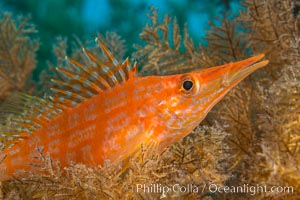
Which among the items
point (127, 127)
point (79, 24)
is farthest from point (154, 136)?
point (79, 24)

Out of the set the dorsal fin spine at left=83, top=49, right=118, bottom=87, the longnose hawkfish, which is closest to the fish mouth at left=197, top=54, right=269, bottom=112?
the longnose hawkfish

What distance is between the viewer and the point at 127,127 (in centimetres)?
258

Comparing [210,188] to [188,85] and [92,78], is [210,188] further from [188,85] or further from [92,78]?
[92,78]

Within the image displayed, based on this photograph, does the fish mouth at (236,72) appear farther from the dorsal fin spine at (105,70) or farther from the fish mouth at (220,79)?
the dorsal fin spine at (105,70)

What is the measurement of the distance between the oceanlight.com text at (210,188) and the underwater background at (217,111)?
0.03 m

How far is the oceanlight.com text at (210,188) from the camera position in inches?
79.0

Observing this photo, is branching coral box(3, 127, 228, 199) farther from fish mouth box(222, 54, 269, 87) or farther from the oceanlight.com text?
fish mouth box(222, 54, 269, 87)

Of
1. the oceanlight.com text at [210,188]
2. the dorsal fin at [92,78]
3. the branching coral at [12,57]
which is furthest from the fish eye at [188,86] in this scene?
the branching coral at [12,57]

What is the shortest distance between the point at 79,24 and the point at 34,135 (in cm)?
1741

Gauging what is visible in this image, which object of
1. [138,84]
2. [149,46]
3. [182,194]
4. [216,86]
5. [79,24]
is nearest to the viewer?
[182,194]

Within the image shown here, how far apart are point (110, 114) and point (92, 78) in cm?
46

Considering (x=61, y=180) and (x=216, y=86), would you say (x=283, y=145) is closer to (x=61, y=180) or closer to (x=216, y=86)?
(x=216, y=86)

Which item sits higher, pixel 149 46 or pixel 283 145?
pixel 149 46

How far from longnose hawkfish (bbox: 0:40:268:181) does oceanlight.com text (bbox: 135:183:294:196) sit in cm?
47
